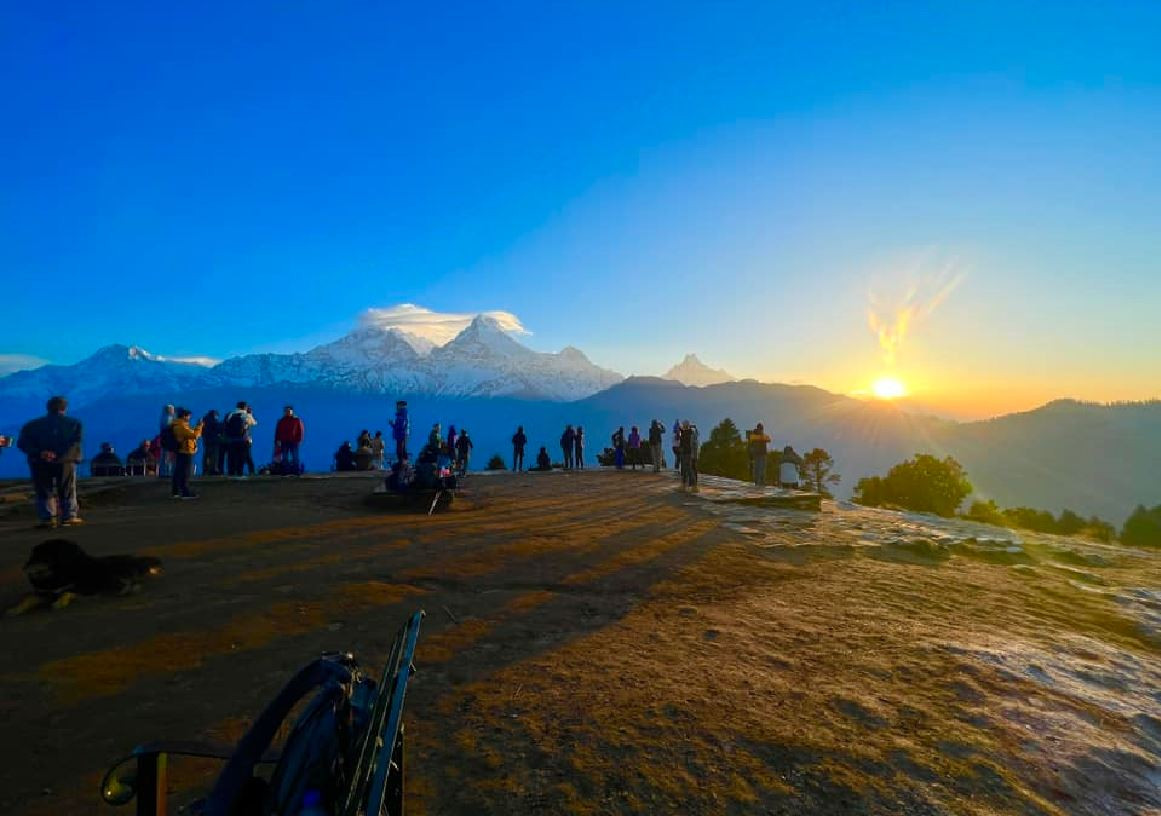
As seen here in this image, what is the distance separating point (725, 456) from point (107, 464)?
1758 inches

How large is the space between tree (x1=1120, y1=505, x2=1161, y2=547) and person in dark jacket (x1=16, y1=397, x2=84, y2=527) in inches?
2327

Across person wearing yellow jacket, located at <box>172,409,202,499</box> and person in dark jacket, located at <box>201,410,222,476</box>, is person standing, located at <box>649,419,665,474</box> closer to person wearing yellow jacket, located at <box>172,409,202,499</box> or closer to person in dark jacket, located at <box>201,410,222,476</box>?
person in dark jacket, located at <box>201,410,222,476</box>

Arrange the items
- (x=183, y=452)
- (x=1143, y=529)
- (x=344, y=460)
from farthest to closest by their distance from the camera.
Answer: (x=1143, y=529)
(x=344, y=460)
(x=183, y=452)

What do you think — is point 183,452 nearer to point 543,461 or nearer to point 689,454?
point 689,454

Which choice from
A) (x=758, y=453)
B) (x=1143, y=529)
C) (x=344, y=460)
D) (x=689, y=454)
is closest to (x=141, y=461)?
(x=344, y=460)

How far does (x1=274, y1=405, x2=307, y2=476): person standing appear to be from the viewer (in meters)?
17.8

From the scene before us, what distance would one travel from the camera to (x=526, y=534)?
10445 millimetres

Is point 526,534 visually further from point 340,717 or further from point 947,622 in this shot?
point 340,717

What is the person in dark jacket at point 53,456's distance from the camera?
31.3 ft

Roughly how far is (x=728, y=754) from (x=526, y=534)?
707 centimetres

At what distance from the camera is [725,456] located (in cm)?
5334

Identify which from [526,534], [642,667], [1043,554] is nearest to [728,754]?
[642,667]

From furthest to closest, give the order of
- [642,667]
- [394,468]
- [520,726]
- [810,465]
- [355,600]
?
[810,465] → [394,468] → [355,600] → [642,667] → [520,726]

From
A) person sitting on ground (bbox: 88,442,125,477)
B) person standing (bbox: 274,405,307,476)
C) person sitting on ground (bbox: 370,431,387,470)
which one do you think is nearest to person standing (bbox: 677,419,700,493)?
person standing (bbox: 274,405,307,476)
